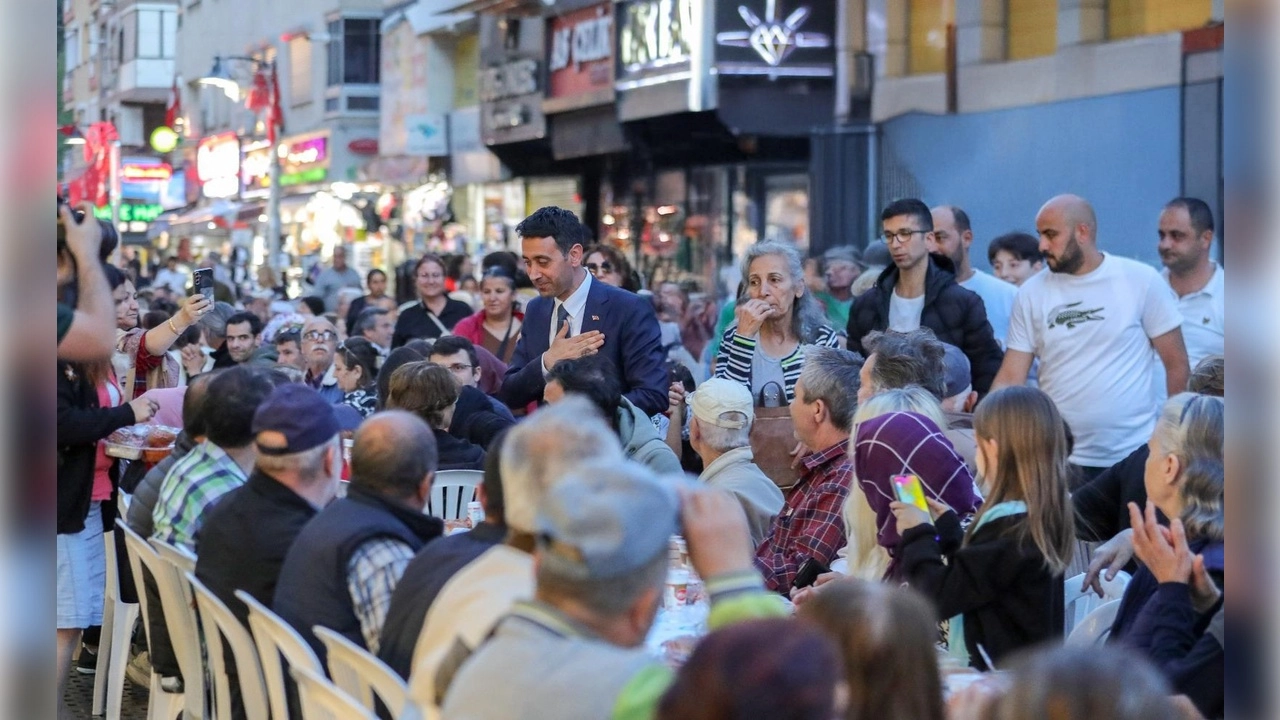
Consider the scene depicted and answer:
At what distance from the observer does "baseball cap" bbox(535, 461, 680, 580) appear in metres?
2.87

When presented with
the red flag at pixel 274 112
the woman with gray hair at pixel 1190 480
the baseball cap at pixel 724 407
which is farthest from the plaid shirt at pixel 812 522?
the red flag at pixel 274 112

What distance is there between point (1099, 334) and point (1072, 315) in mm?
147

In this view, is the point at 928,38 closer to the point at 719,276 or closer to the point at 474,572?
the point at 719,276

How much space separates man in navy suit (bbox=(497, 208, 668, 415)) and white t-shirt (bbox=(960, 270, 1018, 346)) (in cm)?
236

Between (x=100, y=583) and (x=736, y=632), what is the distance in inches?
231

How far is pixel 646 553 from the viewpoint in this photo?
2912 millimetres

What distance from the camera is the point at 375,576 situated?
4582 mm

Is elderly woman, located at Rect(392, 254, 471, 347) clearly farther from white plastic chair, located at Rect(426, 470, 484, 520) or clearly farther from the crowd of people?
white plastic chair, located at Rect(426, 470, 484, 520)

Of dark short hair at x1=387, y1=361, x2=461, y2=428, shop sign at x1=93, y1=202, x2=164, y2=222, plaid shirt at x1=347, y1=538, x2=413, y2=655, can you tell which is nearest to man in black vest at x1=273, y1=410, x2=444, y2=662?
plaid shirt at x1=347, y1=538, x2=413, y2=655

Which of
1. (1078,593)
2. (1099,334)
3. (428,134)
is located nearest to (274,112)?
(428,134)

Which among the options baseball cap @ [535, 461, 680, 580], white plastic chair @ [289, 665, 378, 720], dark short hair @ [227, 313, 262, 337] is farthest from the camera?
dark short hair @ [227, 313, 262, 337]

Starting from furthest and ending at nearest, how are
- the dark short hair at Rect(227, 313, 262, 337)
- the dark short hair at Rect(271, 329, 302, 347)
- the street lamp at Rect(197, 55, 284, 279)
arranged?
the street lamp at Rect(197, 55, 284, 279), the dark short hair at Rect(227, 313, 262, 337), the dark short hair at Rect(271, 329, 302, 347)
